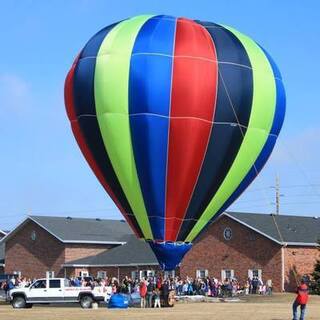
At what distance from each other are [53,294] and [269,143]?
46.3 feet

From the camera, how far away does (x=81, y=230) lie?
6906cm

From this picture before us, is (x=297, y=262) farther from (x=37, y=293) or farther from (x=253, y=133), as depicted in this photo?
(x=253, y=133)

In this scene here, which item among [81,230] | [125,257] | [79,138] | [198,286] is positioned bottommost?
[198,286]

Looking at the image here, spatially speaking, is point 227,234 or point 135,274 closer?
point 227,234

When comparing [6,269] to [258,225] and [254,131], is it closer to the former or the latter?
[258,225]

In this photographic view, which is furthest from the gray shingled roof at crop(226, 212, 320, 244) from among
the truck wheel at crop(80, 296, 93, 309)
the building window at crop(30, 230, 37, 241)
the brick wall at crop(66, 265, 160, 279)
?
the building window at crop(30, 230, 37, 241)

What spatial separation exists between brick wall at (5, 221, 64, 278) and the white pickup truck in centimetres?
2561

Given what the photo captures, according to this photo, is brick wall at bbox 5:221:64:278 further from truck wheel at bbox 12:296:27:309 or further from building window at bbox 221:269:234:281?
truck wheel at bbox 12:296:27:309

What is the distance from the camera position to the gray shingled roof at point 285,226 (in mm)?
54812

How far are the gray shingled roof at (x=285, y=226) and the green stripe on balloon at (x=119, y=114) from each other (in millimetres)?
25192

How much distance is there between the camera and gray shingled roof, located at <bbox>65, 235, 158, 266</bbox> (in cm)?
6056

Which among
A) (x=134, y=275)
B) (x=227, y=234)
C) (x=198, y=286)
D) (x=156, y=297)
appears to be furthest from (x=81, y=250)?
(x=156, y=297)

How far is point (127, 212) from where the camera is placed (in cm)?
2920

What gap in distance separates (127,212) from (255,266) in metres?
26.7
